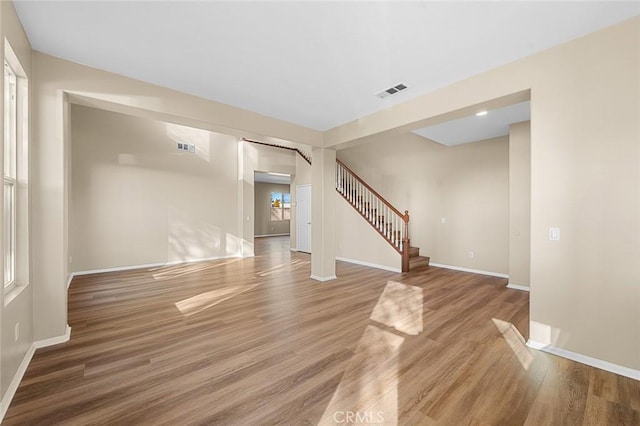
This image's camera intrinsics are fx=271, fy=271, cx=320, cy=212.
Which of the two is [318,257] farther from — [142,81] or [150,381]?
[142,81]

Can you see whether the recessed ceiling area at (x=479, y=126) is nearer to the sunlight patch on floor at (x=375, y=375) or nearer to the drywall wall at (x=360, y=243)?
the drywall wall at (x=360, y=243)

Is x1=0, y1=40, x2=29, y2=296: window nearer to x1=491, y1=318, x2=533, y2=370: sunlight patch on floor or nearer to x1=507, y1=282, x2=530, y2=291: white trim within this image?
x1=491, y1=318, x2=533, y2=370: sunlight patch on floor

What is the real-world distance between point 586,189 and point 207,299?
454 cm

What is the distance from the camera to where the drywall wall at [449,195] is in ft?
18.1

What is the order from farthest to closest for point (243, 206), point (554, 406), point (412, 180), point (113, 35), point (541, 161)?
point (243, 206) → point (412, 180) → point (541, 161) → point (113, 35) → point (554, 406)

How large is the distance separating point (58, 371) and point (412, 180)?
681cm

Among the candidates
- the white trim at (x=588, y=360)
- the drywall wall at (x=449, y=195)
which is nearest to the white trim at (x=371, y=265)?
the drywall wall at (x=449, y=195)

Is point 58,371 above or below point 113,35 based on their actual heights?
below

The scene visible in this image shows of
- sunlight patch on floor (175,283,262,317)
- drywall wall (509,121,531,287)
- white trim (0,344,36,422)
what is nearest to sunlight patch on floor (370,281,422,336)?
drywall wall (509,121,531,287)

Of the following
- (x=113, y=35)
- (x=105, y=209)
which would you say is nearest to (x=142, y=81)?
(x=113, y=35)

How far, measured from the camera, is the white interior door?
27.7 feet

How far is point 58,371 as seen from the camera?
2.20 m

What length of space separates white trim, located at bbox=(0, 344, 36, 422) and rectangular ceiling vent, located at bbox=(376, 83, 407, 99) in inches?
167

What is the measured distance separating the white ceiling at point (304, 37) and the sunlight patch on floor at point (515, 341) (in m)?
2.80
